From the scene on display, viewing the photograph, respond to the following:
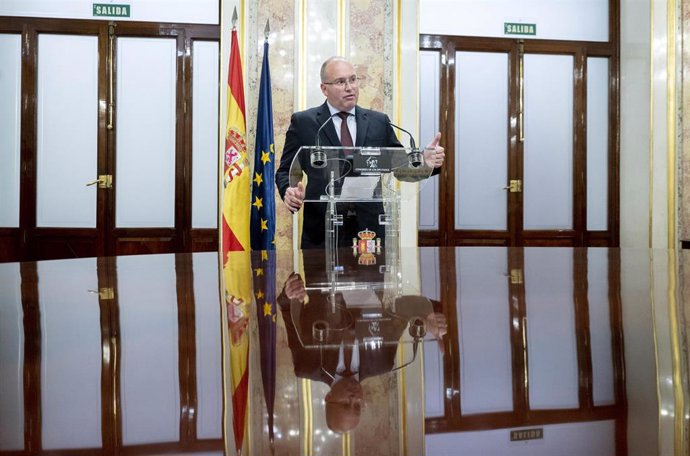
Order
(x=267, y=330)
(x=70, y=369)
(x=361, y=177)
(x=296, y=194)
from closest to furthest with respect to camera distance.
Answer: (x=70, y=369) → (x=267, y=330) → (x=361, y=177) → (x=296, y=194)

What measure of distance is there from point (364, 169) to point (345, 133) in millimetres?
1285

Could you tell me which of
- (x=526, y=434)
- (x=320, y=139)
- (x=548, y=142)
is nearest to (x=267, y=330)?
(x=526, y=434)

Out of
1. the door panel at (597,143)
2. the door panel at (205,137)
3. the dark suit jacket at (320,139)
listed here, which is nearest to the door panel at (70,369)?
the dark suit jacket at (320,139)

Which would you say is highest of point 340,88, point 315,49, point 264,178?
point 315,49

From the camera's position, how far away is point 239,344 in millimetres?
459

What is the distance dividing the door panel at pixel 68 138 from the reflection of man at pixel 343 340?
5550 millimetres

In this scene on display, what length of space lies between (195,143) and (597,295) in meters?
5.40

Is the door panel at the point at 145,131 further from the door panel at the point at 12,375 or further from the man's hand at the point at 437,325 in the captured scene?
the man's hand at the point at 437,325

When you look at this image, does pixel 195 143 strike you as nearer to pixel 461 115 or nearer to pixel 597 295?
pixel 461 115

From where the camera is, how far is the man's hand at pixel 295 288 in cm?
77

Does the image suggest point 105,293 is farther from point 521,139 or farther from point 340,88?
point 521,139

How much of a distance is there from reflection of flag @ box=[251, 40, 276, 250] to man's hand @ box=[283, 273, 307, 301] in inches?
124

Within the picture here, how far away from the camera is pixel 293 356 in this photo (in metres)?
0.41

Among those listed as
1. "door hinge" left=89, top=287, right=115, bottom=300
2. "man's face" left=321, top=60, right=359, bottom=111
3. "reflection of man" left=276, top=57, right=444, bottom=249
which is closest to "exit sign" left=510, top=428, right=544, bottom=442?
"door hinge" left=89, top=287, right=115, bottom=300
